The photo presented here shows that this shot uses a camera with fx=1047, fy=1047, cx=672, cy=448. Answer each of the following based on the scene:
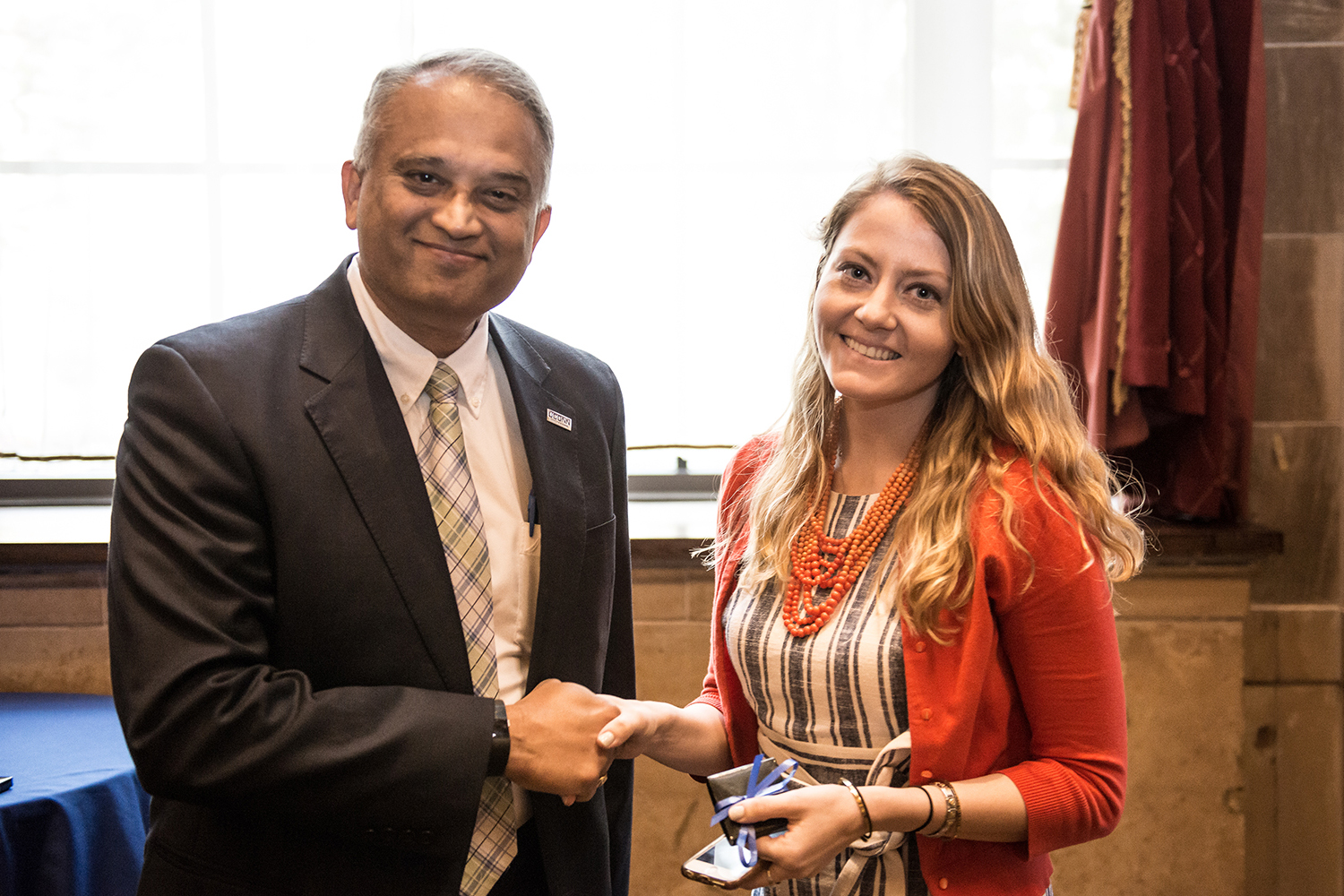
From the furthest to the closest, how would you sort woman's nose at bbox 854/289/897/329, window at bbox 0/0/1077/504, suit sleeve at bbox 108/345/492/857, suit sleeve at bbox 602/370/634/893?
window at bbox 0/0/1077/504, suit sleeve at bbox 602/370/634/893, woman's nose at bbox 854/289/897/329, suit sleeve at bbox 108/345/492/857

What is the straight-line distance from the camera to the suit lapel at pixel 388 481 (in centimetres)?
121

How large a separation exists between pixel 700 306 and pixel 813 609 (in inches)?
54.4

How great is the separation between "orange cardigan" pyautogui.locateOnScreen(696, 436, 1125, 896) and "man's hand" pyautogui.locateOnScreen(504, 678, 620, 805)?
0.39m

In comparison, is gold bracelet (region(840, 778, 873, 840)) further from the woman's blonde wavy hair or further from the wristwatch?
the wristwatch

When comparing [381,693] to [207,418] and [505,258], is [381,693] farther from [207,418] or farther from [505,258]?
[505,258]

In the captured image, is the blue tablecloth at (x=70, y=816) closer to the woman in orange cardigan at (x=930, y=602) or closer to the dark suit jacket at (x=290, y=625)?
the dark suit jacket at (x=290, y=625)

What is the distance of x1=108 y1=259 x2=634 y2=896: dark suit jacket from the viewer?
3.68 feet

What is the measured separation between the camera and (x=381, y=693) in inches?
46.0

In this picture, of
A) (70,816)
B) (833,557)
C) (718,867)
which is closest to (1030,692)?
(833,557)

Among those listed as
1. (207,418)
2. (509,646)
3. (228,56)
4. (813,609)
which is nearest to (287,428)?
(207,418)

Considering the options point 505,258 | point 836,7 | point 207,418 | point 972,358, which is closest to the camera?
point 207,418

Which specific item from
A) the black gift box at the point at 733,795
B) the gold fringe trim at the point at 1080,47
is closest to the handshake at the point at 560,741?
the black gift box at the point at 733,795

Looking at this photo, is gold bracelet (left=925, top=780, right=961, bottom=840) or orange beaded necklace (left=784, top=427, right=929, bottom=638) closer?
gold bracelet (left=925, top=780, right=961, bottom=840)

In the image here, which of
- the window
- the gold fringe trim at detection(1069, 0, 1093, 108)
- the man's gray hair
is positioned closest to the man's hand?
the man's gray hair
